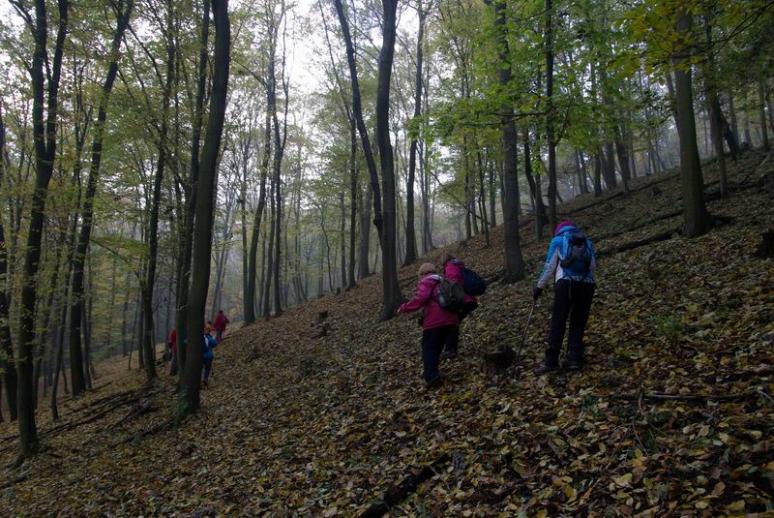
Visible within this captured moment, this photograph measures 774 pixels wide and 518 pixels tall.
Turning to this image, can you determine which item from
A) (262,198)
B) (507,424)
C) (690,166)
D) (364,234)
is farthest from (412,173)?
(507,424)

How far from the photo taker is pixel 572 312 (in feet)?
18.0

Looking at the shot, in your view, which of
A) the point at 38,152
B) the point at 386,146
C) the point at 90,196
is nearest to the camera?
the point at 38,152

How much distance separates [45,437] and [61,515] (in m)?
7.09

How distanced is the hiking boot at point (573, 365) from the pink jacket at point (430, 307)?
1.65m

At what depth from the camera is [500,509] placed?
3.67 metres

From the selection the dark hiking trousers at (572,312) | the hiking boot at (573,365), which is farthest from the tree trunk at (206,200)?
the hiking boot at (573,365)

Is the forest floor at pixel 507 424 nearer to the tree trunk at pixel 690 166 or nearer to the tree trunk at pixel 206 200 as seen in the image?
the tree trunk at pixel 690 166

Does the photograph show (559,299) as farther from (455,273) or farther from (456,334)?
(456,334)

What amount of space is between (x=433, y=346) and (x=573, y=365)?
194 cm

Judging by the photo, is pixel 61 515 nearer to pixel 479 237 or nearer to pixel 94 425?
pixel 94 425

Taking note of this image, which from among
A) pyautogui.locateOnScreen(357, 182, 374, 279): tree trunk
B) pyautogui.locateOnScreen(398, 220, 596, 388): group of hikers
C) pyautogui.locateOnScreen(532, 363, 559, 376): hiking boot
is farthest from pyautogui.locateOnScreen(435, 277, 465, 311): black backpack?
pyautogui.locateOnScreen(357, 182, 374, 279): tree trunk

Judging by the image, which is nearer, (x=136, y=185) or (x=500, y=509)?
(x=500, y=509)

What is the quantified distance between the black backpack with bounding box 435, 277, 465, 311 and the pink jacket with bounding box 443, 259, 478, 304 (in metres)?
0.10

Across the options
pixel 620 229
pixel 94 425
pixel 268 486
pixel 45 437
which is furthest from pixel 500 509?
pixel 45 437
